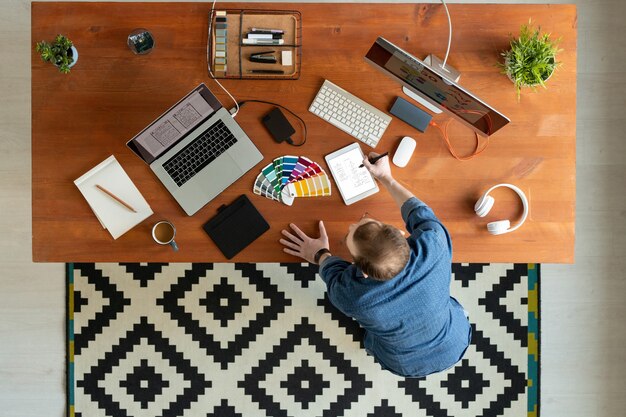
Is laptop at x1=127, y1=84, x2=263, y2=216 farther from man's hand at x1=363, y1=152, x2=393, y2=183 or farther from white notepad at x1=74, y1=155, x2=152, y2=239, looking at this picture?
man's hand at x1=363, y1=152, x2=393, y2=183

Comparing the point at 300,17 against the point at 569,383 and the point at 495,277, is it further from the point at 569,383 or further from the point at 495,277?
the point at 569,383

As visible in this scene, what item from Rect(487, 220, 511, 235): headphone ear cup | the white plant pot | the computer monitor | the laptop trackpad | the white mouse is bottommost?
the laptop trackpad

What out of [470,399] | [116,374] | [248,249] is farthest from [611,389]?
[116,374]

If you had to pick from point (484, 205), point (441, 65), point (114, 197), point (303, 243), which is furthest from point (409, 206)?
point (114, 197)

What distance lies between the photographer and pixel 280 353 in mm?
2336

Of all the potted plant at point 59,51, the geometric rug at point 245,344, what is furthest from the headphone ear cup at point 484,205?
the potted plant at point 59,51

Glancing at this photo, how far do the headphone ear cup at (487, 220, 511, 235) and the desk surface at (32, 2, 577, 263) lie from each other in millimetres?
50

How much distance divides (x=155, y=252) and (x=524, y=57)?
137 cm

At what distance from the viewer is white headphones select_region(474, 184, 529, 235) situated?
164 centimetres

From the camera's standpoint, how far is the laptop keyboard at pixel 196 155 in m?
1.67

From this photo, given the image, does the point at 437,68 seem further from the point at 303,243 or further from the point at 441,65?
the point at 303,243

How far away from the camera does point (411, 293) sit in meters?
1.53

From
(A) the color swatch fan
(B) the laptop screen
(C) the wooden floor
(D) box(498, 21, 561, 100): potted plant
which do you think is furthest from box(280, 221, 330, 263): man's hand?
(C) the wooden floor

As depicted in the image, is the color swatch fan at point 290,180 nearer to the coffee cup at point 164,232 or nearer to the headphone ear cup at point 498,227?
the coffee cup at point 164,232
